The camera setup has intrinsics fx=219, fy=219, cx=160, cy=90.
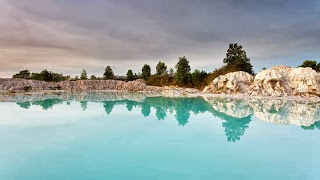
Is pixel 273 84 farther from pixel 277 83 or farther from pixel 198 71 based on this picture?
pixel 198 71

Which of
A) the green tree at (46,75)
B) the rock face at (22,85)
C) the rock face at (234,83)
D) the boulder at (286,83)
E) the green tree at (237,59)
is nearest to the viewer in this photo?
the boulder at (286,83)

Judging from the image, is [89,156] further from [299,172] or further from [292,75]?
[292,75]

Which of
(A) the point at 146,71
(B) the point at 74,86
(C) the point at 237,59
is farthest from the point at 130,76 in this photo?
(C) the point at 237,59

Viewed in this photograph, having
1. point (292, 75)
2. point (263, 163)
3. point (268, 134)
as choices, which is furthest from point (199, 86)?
point (263, 163)

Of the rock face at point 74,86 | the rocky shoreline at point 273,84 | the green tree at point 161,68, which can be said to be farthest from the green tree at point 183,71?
the green tree at point 161,68

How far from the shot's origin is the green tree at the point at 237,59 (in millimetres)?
57594

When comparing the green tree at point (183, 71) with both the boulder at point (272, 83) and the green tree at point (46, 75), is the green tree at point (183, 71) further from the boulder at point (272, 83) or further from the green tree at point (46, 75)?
the green tree at point (46, 75)

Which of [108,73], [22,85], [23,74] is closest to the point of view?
[22,85]

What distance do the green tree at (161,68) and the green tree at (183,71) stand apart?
17948 millimetres

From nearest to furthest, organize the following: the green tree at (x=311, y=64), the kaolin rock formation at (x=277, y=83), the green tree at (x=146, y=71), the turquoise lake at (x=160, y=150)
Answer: the turquoise lake at (x=160, y=150) < the kaolin rock formation at (x=277, y=83) < the green tree at (x=311, y=64) < the green tree at (x=146, y=71)

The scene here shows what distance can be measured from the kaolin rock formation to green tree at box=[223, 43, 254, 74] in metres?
11.6

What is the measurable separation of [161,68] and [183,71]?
20157 millimetres

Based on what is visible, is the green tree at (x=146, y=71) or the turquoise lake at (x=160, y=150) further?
the green tree at (x=146, y=71)

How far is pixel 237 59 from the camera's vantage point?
5909 cm
